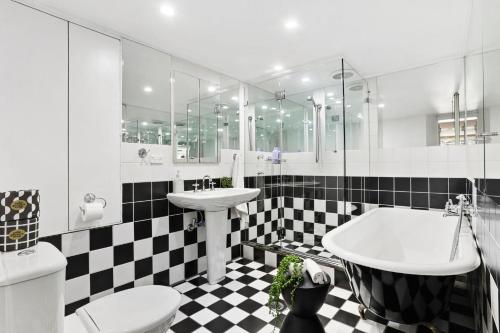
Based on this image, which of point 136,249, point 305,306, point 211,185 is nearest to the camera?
point 305,306

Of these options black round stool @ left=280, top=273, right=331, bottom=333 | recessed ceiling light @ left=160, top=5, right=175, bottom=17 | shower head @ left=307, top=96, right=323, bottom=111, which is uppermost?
recessed ceiling light @ left=160, top=5, right=175, bottom=17

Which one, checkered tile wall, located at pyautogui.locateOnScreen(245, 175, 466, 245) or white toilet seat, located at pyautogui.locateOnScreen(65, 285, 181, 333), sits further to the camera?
checkered tile wall, located at pyautogui.locateOnScreen(245, 175, 466, 245)

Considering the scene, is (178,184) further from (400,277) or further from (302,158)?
(400,277)

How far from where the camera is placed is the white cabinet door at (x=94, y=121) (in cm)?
181

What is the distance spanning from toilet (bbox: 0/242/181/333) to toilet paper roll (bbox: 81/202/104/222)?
1.11 ft

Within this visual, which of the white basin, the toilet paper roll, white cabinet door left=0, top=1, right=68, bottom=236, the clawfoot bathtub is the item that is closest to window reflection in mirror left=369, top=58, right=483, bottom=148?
the clawfoot bathtub

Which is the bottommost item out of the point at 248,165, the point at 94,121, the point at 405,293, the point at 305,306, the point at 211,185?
the point at 305,306

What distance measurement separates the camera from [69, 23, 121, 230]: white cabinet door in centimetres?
181

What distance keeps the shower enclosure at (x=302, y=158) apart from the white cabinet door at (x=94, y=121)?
158cm

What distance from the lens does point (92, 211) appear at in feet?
5.76

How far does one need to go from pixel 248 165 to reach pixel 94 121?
1761 mm

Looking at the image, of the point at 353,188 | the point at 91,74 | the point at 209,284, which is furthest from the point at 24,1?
the point at 353,188

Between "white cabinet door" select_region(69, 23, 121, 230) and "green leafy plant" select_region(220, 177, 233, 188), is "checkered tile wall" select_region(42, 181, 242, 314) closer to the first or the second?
"white cabinet door" select_region(69, 23, 121, 230)

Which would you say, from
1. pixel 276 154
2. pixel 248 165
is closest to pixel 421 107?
pixel 276 154
